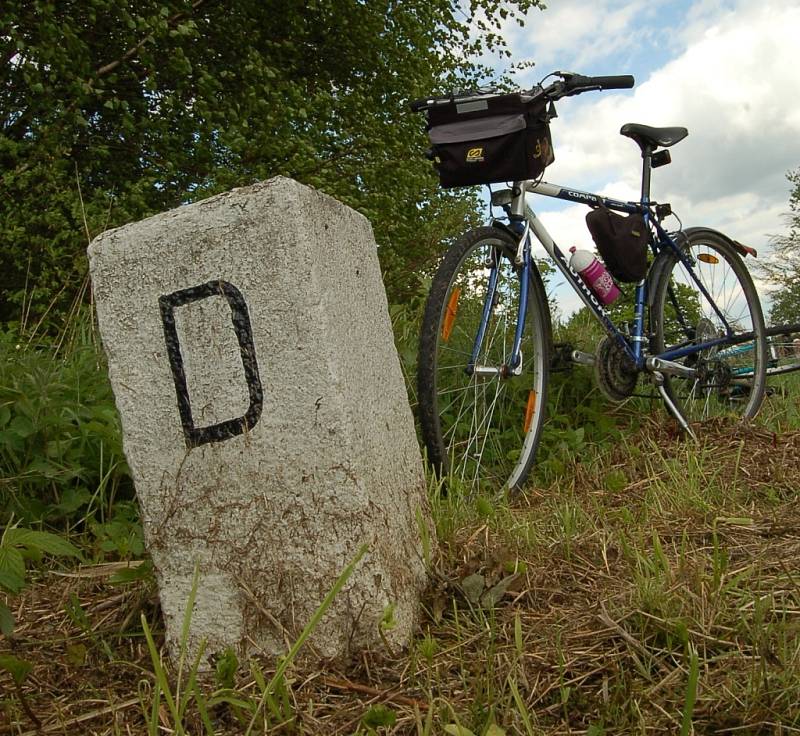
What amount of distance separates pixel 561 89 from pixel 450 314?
1.06m

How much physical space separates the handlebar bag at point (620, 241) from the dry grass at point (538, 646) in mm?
1682

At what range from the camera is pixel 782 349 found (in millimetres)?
4613

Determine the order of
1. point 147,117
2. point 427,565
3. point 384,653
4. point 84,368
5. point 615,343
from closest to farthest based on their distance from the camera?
point 384,653, point 427,565, point 84,368, point 615,343, point 147,117

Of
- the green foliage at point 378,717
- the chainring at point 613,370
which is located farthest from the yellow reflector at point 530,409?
the green foliage at point 378,717

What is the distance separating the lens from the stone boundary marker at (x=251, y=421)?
1.51 meters

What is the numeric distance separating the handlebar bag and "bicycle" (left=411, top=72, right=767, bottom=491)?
49mm

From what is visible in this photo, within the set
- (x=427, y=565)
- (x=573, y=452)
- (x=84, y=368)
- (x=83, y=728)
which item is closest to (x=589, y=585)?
(x=427, y=565)

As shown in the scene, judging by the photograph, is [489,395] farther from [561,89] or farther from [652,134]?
[652,134]

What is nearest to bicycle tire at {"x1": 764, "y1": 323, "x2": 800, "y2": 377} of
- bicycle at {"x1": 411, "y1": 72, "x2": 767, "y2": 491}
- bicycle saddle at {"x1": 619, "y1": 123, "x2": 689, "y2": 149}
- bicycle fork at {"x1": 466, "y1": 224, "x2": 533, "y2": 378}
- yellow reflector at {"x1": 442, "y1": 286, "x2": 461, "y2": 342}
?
bicycle at {"x1": 411, "y1": 72, "x2": 767, "y2": 491}

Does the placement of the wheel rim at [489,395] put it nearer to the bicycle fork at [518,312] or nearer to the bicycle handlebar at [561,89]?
the bicycle fork at [518,312]

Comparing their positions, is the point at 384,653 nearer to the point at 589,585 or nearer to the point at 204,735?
the point at 204,735

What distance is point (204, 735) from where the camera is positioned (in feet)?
4.45

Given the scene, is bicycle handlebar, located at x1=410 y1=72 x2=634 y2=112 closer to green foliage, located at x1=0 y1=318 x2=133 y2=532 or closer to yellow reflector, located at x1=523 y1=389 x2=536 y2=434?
yellow reflector, located at x1=523 y1=389 x2=536 y2=434

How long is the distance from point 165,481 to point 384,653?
0.57 meters
